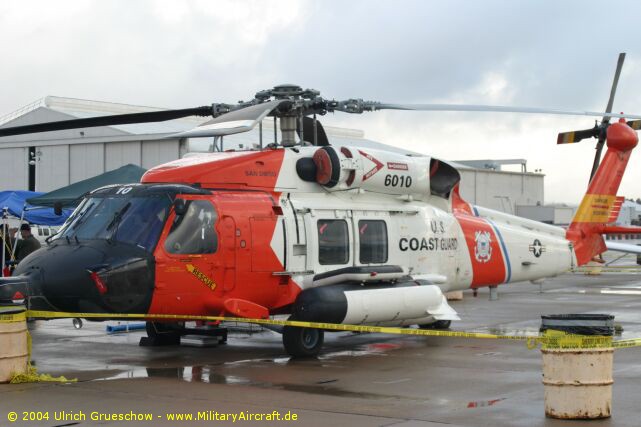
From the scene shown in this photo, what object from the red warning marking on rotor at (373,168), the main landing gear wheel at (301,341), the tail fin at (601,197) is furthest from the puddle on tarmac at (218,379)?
the tail fin at (601,197)

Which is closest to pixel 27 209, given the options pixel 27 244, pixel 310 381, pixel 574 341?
pixel 27 244

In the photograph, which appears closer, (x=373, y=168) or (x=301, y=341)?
(x=301, y=341)

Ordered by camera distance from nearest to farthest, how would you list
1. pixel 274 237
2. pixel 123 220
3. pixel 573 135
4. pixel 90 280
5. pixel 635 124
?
pixel 90 280 < pixel 123 220 < pixel 274 237 < pixel 635 124 < pixel 573 135

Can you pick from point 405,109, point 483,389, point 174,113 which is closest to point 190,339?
point 174,113

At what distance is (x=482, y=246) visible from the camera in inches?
632

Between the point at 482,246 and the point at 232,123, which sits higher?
the point at 232,123

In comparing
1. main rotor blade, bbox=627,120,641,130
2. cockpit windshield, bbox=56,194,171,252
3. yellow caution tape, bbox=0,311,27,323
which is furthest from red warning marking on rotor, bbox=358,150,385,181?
main rotor blade, bbox=627,120,641,130

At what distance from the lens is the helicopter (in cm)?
1153

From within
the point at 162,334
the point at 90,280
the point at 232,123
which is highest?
the point at 232,123

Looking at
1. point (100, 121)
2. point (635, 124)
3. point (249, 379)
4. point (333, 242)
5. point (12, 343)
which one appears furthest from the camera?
point (635, 124)

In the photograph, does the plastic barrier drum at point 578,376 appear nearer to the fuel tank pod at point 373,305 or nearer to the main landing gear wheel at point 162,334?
the fuel tank pod at point 373,305

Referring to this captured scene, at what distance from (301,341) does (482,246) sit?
4.84 m

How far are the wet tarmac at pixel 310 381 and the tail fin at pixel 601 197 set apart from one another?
2140 mm

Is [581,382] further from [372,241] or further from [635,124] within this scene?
[635,124]
